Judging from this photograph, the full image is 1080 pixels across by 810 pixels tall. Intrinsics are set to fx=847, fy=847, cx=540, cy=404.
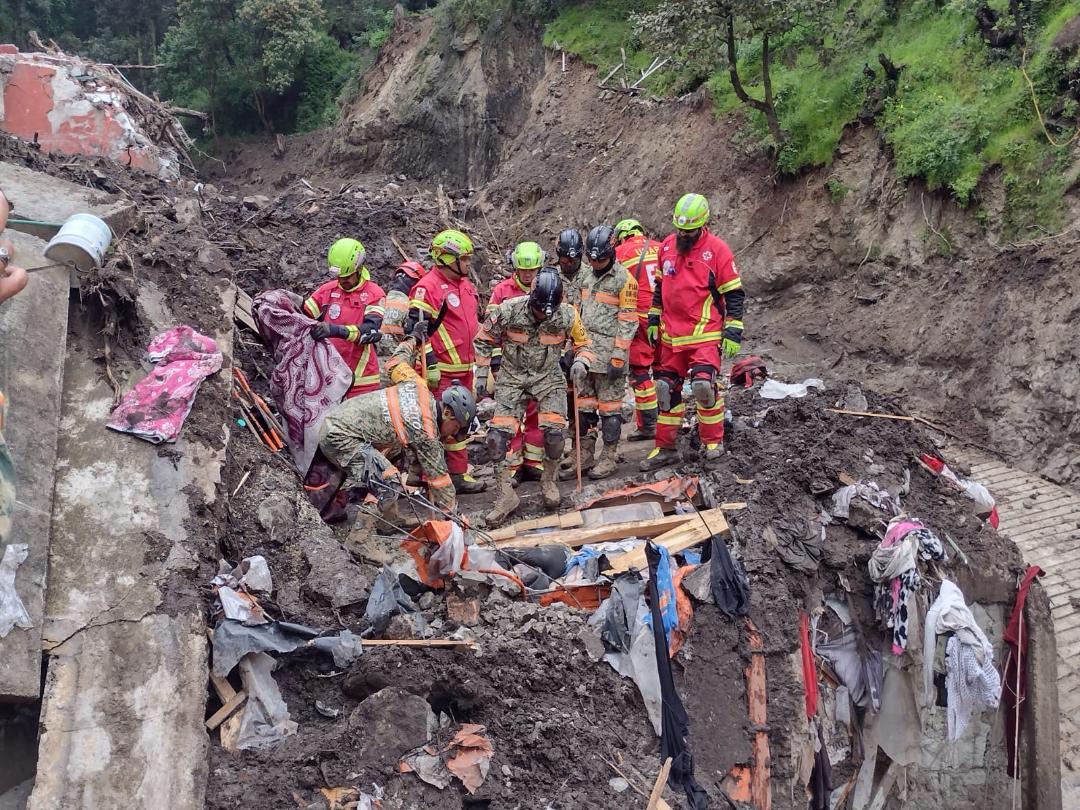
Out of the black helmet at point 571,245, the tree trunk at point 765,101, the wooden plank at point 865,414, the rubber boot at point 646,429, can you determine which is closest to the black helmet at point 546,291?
the black helmet at point 571,245

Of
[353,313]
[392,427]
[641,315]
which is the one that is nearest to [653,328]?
[641,315]

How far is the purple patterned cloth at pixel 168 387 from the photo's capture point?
4.97m

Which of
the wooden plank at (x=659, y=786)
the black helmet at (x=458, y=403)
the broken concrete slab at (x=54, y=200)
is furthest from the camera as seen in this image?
the broken concrete slab at (x=54, y=200)

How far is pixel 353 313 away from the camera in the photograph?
7328 millimetres

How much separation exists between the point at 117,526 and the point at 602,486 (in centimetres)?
389

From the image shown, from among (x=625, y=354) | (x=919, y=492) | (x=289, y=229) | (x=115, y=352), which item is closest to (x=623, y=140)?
(x=289, y=229)

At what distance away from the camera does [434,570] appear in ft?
16.5

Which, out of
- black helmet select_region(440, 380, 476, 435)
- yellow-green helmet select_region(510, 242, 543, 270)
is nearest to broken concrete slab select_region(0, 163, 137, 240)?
black helmet select_region(440, 380, 476, 435)

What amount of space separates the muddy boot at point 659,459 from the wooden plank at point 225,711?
13.4 feet

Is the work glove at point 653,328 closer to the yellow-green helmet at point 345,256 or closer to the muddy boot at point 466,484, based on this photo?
the muddy boot at point 466,484

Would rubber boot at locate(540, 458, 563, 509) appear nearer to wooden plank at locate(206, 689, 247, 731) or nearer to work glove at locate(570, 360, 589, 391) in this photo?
work glove at locate(570, 360, 589, 391)

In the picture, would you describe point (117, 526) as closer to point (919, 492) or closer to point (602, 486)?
point (602, 486)

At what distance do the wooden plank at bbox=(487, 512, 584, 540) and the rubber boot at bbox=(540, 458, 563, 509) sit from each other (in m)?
0.36

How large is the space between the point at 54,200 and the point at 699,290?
5084 millimetres
